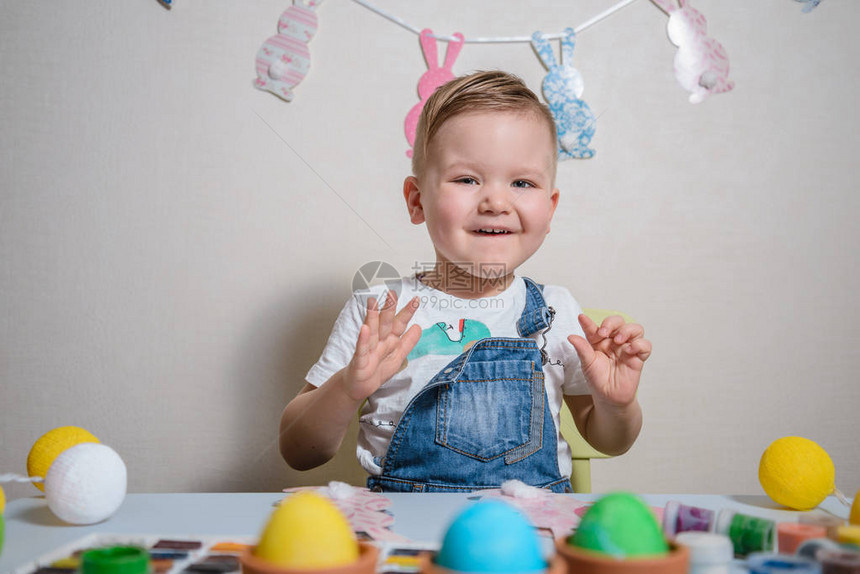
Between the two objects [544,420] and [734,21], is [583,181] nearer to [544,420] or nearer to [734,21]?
[734,21]

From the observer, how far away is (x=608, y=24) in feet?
4.12

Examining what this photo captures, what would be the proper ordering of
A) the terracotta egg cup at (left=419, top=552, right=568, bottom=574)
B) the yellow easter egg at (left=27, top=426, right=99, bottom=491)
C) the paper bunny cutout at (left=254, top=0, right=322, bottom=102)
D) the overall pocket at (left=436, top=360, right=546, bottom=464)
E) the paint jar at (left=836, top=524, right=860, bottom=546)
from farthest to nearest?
1. the paper bunny cutout at (left=254, top=0, right=322, bottom=102)
2. the overall pocket at (left=436, top=360, right=546, bottom=464)
3. the yellow easter egg at (left=27, top=426, right=99, bottom=491)
4. the paint jar at (left=836, top=524, right=860, bottom=546)
5. the terracotta egg cup at (left=419, top=552, right=568, bottom=574)

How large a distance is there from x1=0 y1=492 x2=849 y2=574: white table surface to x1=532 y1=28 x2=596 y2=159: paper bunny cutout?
729mm

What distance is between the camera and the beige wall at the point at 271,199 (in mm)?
1225

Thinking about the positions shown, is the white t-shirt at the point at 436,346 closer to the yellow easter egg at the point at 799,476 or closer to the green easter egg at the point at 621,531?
the yellow easter egg at the point at 799,476

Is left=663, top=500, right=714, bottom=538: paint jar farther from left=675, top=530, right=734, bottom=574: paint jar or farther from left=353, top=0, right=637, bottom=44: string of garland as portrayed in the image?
left=353, top=0, right=637, bottom=44: string of garland

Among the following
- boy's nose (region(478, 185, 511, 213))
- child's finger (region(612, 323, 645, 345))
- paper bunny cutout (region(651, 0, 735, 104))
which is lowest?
child's finger (region(612, 323, 645, 345))

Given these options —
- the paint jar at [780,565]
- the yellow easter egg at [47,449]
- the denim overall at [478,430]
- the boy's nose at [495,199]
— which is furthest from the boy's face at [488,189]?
the paint jar at [780,565]

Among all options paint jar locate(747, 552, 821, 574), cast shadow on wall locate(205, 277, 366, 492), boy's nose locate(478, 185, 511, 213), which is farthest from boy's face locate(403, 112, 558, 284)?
paint jar locate(747, 552, 821, 574)

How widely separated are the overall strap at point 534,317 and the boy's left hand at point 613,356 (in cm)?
14

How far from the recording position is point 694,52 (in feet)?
4.12

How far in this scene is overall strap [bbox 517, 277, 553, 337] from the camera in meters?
0.98

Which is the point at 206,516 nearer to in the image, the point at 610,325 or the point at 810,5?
the point at 610,325

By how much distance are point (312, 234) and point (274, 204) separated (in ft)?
0.28
